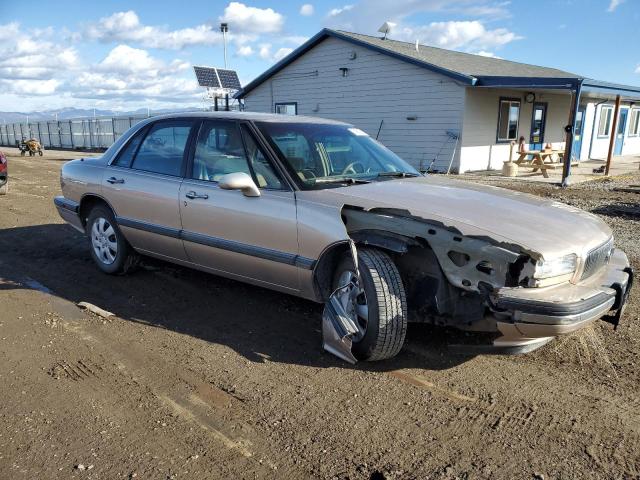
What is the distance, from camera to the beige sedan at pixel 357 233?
3.03 meters

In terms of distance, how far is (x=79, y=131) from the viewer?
34219 mm

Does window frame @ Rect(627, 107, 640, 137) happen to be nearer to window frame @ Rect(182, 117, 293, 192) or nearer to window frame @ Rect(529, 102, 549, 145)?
window frame @ Rect(529, 102, 549, 145)

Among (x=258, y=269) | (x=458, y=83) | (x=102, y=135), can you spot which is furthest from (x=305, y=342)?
(x=102, y=135)

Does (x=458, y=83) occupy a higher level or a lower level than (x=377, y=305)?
higher

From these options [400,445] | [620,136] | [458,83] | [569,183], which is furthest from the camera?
[620,136]

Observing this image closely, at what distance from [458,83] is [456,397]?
1369cm

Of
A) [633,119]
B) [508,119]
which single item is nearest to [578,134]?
[508,119]

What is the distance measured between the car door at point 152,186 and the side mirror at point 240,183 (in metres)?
0.90

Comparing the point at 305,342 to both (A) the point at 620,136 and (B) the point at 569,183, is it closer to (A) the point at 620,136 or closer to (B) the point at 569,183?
(B) the point at 569,183

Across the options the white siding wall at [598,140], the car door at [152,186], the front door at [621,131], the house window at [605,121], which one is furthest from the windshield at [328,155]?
the front door at [621,131]

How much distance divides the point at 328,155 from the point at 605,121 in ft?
75.4

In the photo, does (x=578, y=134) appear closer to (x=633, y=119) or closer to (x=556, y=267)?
(x=633, y=119)

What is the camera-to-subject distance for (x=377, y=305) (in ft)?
10.7

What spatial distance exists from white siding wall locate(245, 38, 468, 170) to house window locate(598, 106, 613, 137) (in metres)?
10.6
